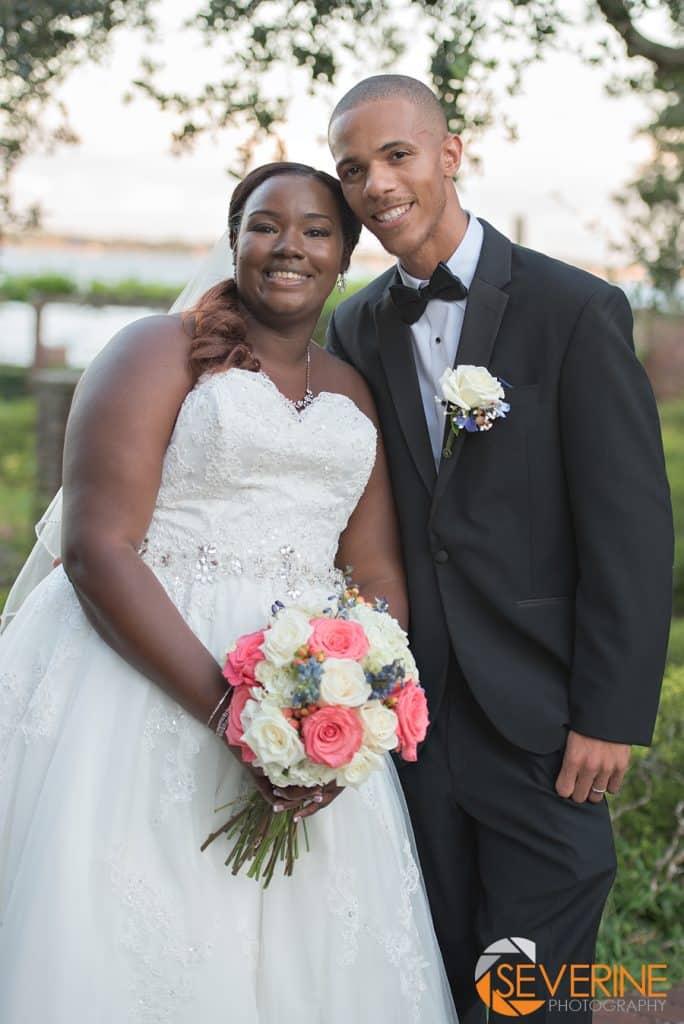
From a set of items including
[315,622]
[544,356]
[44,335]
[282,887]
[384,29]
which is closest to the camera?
[315,622]

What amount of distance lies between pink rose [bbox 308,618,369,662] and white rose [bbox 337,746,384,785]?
7.8 inches

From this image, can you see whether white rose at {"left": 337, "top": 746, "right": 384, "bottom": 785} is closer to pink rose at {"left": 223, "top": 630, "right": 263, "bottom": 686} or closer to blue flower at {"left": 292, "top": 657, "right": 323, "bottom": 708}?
blue flower at {"left": 292, "top": 657, "right": 323, "bottom": 708}

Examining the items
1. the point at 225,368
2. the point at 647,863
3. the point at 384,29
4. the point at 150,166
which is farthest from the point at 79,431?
the point at 150,166

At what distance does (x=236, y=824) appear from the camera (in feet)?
8.96

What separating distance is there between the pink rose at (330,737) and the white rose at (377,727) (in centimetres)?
4

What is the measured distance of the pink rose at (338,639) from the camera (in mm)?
2516

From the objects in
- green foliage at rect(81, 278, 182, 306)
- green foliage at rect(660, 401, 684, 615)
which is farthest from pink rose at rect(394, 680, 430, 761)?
green foliage at rect(81, 278, 182, 306)

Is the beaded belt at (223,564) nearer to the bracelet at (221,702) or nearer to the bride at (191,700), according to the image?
the bride at (191,700)

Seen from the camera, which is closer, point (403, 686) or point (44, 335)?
point (403, 686)

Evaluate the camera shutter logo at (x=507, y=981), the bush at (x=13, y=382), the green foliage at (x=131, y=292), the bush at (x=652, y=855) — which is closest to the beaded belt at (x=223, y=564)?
the camera shutter logo at (x=507, y=981)

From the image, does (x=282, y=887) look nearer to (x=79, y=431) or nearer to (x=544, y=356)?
(x=79, y=431)

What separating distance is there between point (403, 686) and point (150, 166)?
44.4ft

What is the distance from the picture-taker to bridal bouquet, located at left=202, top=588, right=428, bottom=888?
2.46 metres

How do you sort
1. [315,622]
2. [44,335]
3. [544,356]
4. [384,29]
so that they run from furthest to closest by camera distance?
[44,335] → [384,29] → [544,356] → [315,622]
